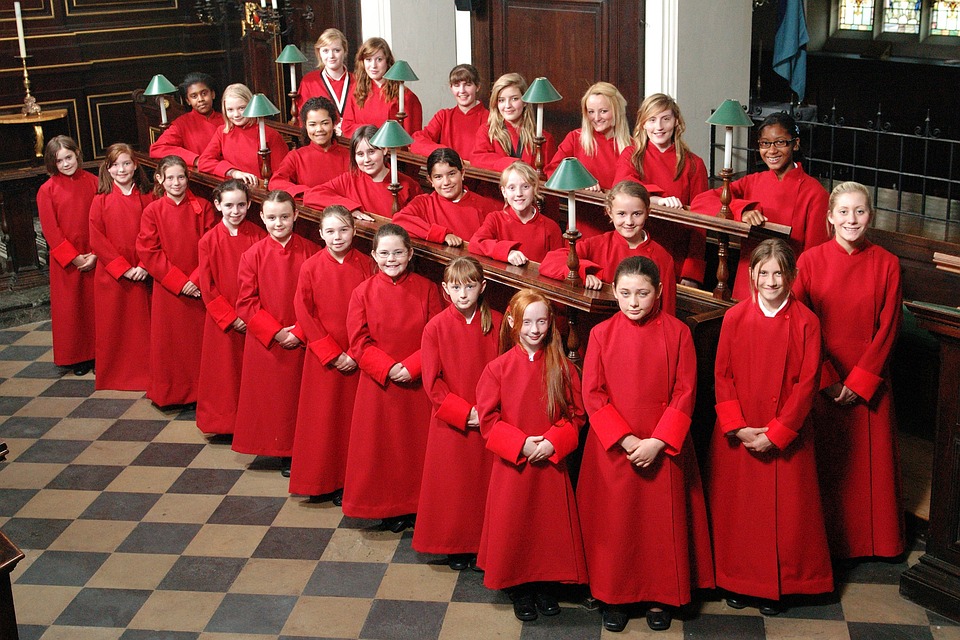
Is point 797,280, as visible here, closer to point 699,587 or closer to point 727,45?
point 699,587

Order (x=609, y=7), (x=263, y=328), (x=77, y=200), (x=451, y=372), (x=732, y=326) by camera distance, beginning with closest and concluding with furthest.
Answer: (x=732, y=326), (x=451, y=372), (x=263, y=328), (x=77, y=200), (x=609, y=7)

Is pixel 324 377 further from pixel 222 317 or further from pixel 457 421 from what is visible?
pixel 457 421

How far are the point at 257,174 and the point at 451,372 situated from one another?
3.28 meters

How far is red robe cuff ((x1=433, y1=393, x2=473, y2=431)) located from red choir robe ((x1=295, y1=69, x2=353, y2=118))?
4.02m

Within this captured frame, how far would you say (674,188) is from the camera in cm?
623

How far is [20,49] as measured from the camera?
10695 millimetres

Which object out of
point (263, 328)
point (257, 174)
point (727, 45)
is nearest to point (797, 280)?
point (263, 328)

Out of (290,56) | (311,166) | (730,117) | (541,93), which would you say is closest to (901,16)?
(541,93)

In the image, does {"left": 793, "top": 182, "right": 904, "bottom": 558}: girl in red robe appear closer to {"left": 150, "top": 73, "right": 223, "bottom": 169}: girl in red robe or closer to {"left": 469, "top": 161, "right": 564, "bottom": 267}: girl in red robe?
{"left": 469, "top": 161, "right": 564, "bottom": 267}: girl in red robe

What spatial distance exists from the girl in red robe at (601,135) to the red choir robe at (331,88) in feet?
8.22

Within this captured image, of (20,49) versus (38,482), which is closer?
(38,482)

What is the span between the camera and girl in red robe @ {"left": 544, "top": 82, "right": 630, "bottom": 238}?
652cm

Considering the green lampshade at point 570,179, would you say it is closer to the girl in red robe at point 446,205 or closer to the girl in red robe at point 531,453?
the girl in red robe at point 531,453

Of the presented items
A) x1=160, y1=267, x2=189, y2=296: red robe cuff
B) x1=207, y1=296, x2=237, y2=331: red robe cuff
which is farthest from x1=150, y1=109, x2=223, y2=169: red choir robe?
x1=207, y1=296, x2=237, y2=331: red robe cuff
